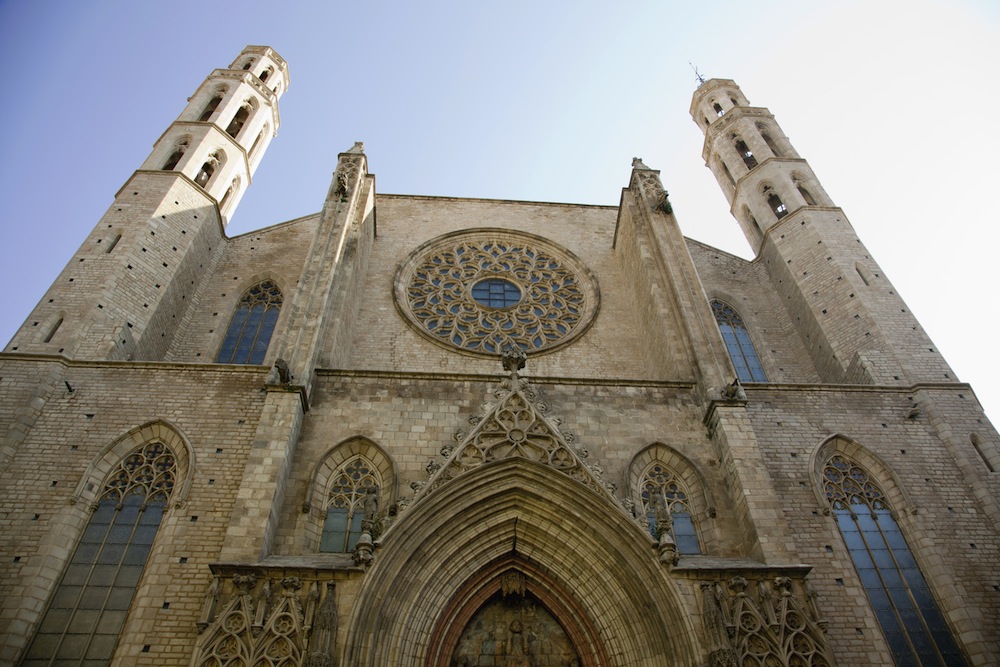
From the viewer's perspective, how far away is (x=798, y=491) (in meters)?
9.57

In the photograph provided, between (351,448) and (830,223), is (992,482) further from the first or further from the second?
(351,448)

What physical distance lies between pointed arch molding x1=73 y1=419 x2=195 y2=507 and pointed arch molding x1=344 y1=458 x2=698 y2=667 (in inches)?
128

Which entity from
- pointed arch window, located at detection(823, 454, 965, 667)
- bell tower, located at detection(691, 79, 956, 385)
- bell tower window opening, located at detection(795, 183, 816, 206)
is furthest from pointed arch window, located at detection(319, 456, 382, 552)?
bell tower window opening, located at detection(795, 183, 816, 206)

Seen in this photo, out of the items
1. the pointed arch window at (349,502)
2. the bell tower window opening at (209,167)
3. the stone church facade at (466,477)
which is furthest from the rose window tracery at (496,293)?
the bell tower window opening at (209,167)

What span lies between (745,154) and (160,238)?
16.1m

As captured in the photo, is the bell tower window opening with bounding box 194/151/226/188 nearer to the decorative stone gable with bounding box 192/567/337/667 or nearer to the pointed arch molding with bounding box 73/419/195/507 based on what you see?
the pointed arch molding with bounding box 73/419/195/507

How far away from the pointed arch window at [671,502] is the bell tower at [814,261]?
482 centimetres

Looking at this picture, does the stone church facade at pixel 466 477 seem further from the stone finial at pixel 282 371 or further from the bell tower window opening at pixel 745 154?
the bell tower window opening at pixel 745 154

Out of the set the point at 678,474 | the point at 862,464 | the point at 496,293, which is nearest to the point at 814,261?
the point at 862,464

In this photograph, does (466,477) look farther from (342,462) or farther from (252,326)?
(252,326)

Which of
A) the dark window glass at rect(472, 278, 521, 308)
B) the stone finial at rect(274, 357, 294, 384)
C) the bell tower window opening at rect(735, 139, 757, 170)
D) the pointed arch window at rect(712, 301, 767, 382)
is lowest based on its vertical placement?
the stone finial at rect(274, 357, 294, 384)

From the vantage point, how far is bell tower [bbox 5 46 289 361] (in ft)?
36.4

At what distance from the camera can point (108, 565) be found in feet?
27.1

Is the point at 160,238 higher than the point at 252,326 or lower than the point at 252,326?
higher
